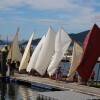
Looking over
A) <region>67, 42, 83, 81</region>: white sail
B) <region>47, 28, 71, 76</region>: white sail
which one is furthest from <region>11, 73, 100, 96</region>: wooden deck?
<region>67, 42, 83, 81</region>: white sail

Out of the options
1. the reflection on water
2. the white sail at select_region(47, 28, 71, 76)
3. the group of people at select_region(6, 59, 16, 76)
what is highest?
the white sail at select_region(47, 28, 71, 76)

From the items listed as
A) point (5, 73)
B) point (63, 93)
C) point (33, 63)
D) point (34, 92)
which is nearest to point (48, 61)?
point (33, 63)

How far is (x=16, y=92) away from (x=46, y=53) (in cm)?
980

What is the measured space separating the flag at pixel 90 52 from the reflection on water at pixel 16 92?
5.02 m

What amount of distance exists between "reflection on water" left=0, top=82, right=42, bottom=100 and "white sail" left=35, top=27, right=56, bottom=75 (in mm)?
3960

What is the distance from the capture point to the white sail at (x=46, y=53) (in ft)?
155

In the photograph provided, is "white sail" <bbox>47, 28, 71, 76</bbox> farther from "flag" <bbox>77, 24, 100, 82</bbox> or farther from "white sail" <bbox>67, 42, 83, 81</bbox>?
"flag" <bbox>77, 24, 100, 82</bbox>

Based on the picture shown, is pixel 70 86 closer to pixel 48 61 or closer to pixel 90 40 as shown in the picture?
pixel 90 40

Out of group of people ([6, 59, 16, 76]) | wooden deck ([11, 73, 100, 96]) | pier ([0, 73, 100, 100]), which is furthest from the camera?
group of people ([6, 59, 16, 76])

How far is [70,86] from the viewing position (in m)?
37.3

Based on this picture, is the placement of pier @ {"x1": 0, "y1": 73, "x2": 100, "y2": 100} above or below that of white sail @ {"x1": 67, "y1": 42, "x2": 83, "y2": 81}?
below

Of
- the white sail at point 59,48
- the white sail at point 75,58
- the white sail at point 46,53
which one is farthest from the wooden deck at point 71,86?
the white sail at point 46,53

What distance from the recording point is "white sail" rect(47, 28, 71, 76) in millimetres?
43906

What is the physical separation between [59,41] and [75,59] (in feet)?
12.8
